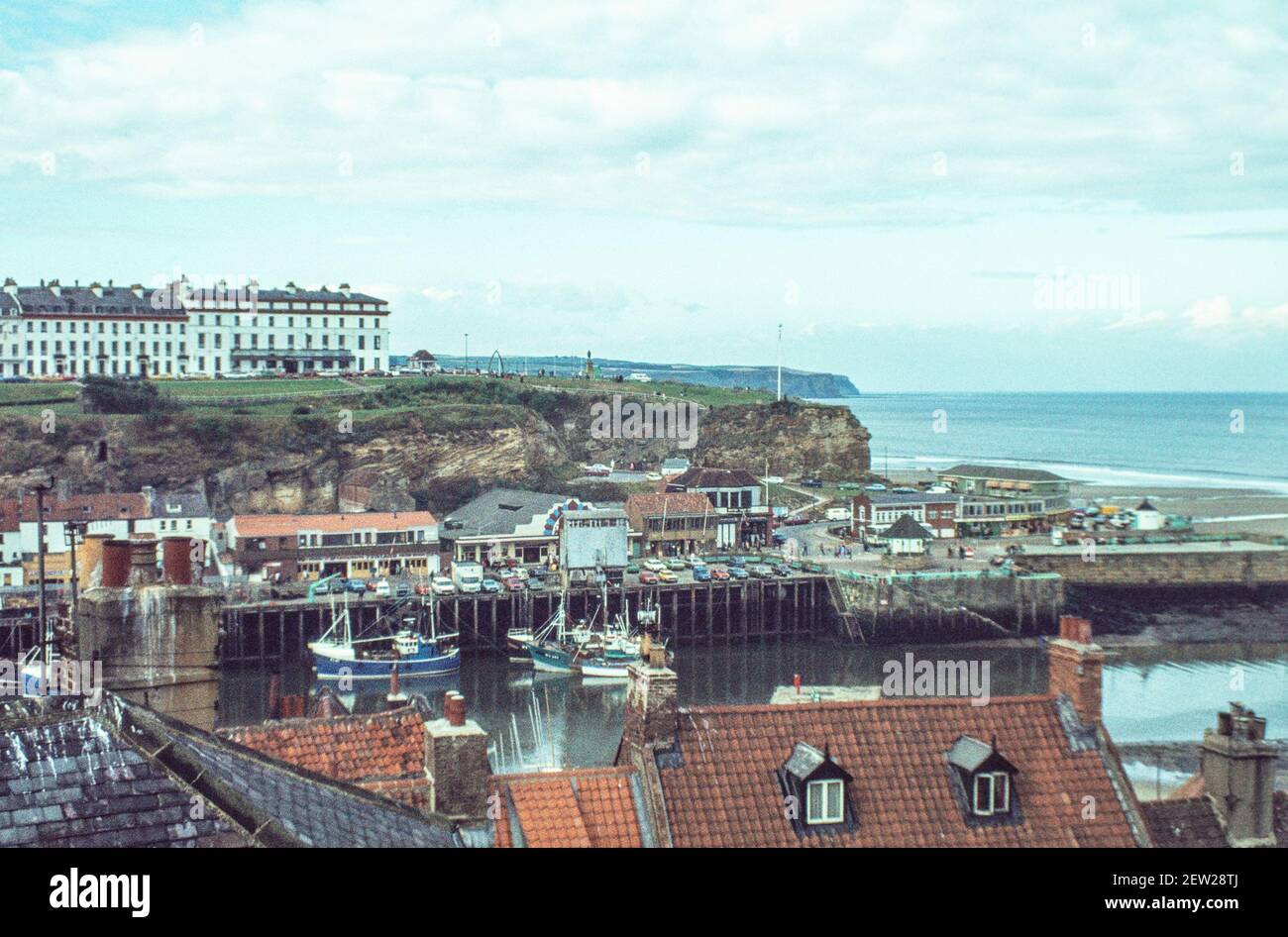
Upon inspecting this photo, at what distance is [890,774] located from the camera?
8539 millimetres

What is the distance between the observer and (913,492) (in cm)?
5878

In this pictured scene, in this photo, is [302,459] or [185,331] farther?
[185,331]

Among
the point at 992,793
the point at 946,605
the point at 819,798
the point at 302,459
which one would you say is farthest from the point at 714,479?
the point at 819,798

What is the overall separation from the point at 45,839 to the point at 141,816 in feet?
0.89

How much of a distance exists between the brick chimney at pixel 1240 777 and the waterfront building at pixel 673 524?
41.2m

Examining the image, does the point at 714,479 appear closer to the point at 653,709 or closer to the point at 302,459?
the point at 302,459

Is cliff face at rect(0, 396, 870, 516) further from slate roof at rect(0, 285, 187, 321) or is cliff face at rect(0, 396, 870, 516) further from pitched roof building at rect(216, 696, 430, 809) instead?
pitched roof building at rect(216, 696, 430, 809)

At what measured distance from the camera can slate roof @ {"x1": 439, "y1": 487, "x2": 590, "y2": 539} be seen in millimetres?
49719

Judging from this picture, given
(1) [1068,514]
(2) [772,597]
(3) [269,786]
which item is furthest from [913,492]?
(3) [269,786]

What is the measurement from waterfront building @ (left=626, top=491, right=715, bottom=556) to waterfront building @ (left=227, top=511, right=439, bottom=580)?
7.54m

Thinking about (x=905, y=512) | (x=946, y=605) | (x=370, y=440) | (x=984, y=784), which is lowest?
(x=946, y=605)

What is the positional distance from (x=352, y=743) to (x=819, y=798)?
9.82ft

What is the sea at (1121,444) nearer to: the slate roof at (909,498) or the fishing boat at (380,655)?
the slate roof at (909,498)

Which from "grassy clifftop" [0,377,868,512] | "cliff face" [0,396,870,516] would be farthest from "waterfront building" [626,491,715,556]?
"grassy clifftop" [0,377,868,512]
